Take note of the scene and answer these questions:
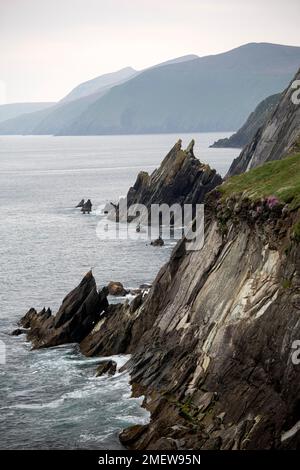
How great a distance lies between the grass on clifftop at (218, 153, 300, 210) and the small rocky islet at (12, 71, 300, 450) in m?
0.11

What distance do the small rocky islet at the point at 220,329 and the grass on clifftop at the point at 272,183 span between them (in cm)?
11

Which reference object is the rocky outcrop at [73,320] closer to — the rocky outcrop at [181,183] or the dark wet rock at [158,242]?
the dark wet rock at [158,242]

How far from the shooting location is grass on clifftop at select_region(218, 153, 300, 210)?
4003 cm

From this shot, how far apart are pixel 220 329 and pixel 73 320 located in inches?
738

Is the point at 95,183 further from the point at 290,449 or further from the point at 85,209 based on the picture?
the point at 290,449

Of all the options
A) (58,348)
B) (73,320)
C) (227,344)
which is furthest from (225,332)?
(73,320)

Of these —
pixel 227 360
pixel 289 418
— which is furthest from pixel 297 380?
pixel 227 360

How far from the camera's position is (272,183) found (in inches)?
1730

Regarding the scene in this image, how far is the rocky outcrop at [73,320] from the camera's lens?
178 ft

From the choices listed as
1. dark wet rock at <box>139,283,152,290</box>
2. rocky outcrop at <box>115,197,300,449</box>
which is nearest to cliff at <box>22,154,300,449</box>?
rocky outcrop at <box>115,197,300,449</box>

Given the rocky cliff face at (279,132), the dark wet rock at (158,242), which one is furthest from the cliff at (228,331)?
the rocky cliff face at (279,132)

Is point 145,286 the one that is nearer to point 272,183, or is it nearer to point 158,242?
point 158,242

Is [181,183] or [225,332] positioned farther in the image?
[181,183]

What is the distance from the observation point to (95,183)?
192375 millimetres
